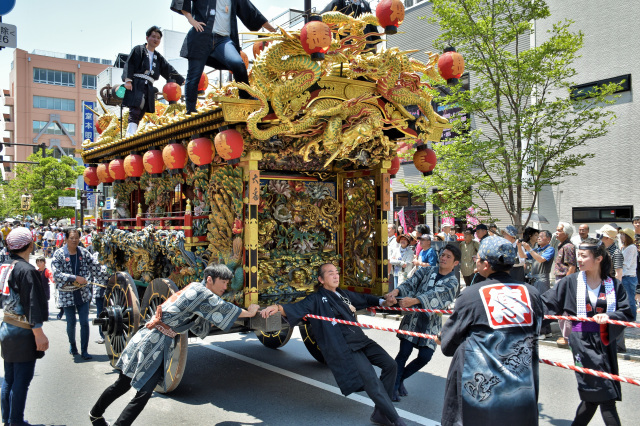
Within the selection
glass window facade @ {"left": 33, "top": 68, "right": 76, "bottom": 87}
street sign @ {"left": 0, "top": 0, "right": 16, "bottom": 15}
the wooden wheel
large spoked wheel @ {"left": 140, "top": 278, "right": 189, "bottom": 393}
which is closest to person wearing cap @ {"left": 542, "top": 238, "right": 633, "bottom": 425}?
large spoked wheel @ {"left": 140, "top": 278, "right": 189, "bottom": 393}

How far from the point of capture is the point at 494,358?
3148 millimetres

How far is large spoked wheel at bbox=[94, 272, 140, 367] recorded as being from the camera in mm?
6180

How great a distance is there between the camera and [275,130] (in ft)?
17.9

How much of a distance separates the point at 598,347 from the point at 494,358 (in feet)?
4.61

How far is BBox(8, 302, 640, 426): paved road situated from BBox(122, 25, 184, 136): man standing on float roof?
3865mm

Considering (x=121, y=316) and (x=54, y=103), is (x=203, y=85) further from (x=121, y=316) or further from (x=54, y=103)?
(x=54, y=103)

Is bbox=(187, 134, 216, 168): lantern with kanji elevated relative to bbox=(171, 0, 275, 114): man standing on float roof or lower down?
lower down

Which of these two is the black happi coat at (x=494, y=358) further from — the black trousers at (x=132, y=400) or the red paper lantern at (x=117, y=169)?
the red paper lantern at (x=117, y=169)

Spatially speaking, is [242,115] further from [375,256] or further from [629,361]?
[629,361]

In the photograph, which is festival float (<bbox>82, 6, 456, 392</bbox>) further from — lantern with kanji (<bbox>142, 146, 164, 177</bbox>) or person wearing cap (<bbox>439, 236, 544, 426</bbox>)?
person wearing cap (<bbox>439, 236, 544, 426</bbox>)

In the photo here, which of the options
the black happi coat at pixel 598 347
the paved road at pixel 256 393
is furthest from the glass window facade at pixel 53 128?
the black happi coat at pixel 598 347

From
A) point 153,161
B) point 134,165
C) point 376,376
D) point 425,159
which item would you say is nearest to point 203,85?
point 134,165

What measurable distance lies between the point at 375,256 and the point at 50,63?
2229 inches

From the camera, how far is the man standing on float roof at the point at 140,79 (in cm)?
853
